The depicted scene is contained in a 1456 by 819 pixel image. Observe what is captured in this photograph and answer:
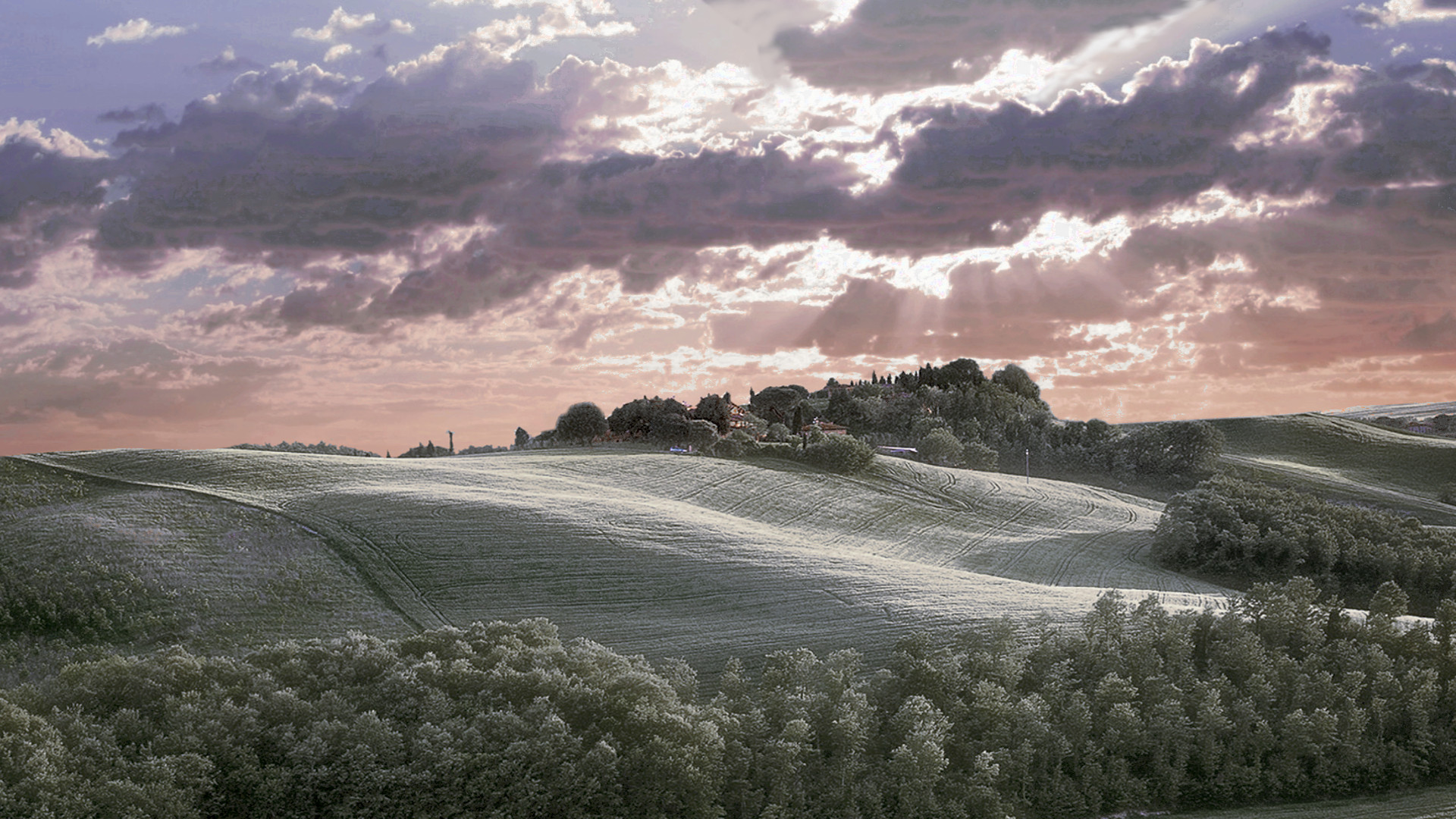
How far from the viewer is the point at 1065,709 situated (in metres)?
27.7

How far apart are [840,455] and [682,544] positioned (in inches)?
1216

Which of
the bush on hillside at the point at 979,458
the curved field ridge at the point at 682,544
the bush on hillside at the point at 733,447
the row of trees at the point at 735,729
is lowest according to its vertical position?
the row of trees at the point at 735,729

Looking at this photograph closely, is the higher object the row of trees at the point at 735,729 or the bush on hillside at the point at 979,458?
the bush on hillside at the point at 979,458

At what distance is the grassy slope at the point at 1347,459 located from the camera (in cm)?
9294

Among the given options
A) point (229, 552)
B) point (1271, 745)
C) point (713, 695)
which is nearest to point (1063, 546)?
point (1271, 745)

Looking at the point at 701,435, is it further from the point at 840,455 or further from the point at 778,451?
the point at 840,455

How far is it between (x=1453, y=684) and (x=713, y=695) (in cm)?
2440

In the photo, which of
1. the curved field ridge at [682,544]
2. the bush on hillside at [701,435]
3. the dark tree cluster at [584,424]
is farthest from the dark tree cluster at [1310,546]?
the dark tree cluster at [584,424]

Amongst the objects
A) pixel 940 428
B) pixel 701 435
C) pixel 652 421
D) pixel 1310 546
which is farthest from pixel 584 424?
pixel 1310 546

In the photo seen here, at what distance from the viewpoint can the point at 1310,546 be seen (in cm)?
5750

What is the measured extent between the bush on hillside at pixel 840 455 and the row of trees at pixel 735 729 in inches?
1505

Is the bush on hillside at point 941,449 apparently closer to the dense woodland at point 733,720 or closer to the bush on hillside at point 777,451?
the bush on hillside at point 777,451

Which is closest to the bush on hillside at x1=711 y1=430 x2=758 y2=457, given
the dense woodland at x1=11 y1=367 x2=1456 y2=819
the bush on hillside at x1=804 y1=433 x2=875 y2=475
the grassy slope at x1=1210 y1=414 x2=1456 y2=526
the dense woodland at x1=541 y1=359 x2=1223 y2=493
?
the dense woodland at x1=541 y1=359 x2=1223 y2=493

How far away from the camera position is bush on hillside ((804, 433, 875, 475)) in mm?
71312
